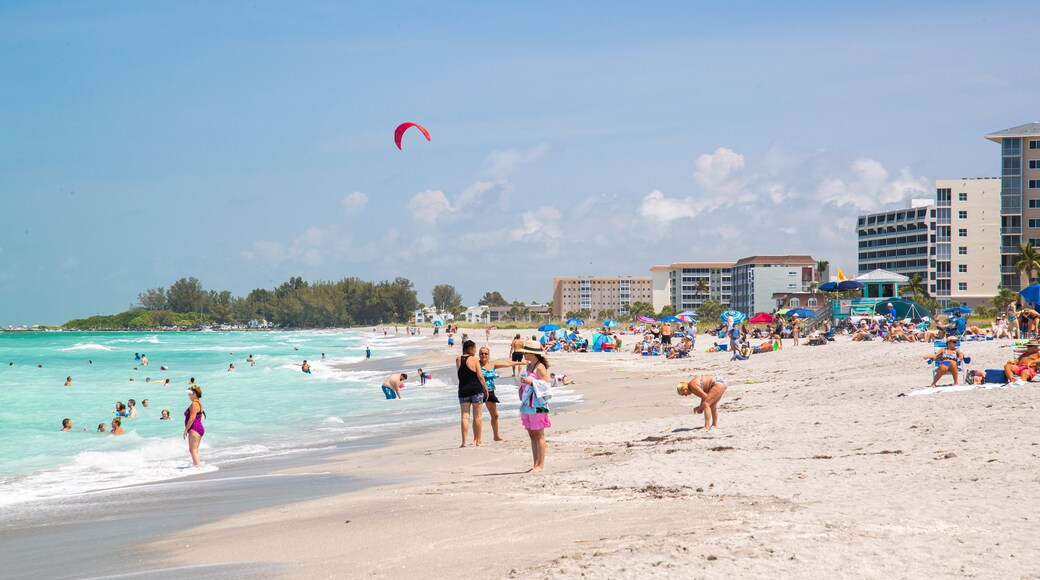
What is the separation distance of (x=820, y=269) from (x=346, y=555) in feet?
447

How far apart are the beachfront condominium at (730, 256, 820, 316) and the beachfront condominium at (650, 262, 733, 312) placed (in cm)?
1888

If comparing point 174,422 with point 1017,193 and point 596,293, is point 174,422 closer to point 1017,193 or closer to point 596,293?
point 1017,193

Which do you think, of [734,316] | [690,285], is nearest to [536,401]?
[734,316]

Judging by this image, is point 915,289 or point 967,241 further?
point 967,241

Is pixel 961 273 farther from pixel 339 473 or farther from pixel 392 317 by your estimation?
pixel 392 317

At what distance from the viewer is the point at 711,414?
1126 centimetres

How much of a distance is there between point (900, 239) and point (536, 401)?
10170 centimetres

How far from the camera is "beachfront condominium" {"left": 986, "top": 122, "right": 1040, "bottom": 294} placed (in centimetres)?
8000

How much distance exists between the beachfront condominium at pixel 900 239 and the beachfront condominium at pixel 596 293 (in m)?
70.4

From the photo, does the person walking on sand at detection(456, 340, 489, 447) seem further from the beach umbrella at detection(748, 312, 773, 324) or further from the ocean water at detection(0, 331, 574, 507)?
the beach umbrella at detection(748, 312, 773, 324)

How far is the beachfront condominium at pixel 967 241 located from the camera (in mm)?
86500

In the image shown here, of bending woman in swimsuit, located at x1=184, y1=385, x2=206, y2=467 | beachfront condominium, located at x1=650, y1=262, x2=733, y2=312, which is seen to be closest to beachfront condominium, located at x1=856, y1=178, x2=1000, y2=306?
beachfront condominium, located at x1=650, y1=262, x2=733, y2=312

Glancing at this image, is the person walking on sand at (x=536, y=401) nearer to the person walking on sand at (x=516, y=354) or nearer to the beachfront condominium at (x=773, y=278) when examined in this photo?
the person walking on sand at (x=516, y=354)

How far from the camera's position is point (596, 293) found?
175625 millimetres
